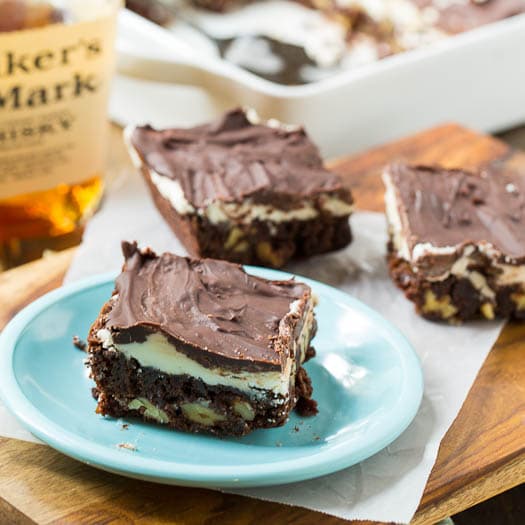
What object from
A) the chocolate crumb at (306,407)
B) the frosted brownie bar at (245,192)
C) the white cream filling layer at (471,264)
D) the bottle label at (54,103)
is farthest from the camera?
the bottle label at (54,103)

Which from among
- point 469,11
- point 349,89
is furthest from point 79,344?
point 469,11

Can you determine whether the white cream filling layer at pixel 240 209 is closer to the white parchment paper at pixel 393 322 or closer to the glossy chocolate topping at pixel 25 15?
the white parchment paper at pixel 393 322

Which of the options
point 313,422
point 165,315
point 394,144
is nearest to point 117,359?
point 165,315

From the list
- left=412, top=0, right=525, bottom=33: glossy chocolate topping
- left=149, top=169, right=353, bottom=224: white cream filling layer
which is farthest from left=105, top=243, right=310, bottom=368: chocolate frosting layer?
left=412, top=0, right=525, bottom=33: glossy chocolate topping

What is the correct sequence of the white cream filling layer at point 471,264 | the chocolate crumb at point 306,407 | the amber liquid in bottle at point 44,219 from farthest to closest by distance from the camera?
the amber liquid in bottle at point 44,219 → the white cream filling layer at point 471,264 → the chocolate crumb at point 306,407

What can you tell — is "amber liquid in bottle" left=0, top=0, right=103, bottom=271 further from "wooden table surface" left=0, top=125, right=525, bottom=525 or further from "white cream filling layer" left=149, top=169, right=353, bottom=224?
"wooden table surface" left=0, top=125, right=525, bottom=525

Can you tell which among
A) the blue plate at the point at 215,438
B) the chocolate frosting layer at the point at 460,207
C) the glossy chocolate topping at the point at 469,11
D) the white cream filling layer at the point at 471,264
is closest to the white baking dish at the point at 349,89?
the glossy chocolate topping at the point at 469,11

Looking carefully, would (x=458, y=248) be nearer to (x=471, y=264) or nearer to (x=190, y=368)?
(x=471, y=264)
